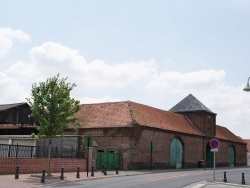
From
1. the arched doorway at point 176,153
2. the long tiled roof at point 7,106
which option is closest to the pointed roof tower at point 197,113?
the arched doorway at point 176,153

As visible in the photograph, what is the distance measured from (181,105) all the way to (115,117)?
61.8 ft

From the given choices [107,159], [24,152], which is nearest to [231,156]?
[107,159]

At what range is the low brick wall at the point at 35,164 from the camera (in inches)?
1083

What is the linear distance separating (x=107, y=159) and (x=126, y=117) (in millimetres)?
7026

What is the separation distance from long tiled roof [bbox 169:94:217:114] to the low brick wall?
28003 mm

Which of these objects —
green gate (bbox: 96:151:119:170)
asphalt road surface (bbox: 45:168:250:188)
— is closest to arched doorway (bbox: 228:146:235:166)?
green gate (bbox: 96:151:119:170)

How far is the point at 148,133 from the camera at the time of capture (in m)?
44.1

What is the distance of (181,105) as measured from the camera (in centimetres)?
6109

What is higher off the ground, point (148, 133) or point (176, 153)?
point (148, 133)

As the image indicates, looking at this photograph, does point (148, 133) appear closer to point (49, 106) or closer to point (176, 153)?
point (176, 153)

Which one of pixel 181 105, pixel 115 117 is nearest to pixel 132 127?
pixel 115 117

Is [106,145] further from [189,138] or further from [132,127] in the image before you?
[189,138]

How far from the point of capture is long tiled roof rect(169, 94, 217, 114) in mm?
58844

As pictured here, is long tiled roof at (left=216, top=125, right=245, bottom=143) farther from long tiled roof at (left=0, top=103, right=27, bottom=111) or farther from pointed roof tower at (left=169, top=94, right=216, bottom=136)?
long tiled roof at (left=0, top=103, right=27, bottom=111)
